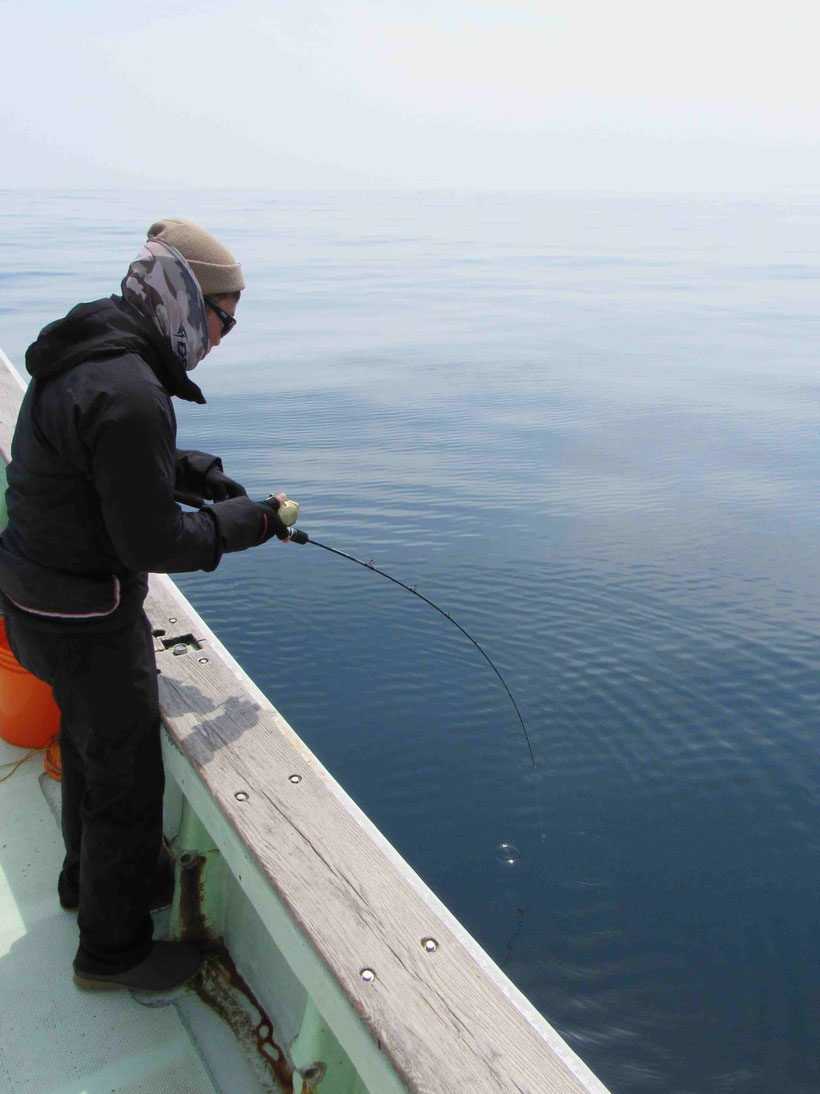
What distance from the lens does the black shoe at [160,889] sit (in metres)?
2.61

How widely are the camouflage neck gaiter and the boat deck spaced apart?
5.52 feet

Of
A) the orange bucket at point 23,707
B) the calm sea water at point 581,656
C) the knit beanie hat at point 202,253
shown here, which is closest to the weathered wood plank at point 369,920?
the orange bucket at point 23,707

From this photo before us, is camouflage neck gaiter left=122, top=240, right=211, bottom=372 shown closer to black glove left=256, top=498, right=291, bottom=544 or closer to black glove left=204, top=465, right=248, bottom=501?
black glove left=256, top=498, right=291, bottom=544

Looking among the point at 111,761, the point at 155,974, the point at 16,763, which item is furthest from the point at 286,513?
the point at 16,763

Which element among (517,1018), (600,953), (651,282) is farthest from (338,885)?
(651,282)

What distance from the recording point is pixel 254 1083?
2186 millimetres

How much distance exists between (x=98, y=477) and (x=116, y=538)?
5.9 inches

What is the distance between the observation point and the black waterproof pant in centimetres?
216

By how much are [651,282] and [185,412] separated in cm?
2393

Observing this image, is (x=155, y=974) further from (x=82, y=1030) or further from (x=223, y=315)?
(x=223, y=315)

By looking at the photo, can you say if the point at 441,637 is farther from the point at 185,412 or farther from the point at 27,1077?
the point at 185,412

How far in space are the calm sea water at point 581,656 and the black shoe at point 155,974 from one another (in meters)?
1.59

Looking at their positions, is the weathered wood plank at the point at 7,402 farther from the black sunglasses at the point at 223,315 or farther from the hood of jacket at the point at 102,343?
the hood of jacket at the point at 102,343

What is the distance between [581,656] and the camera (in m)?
5.79
